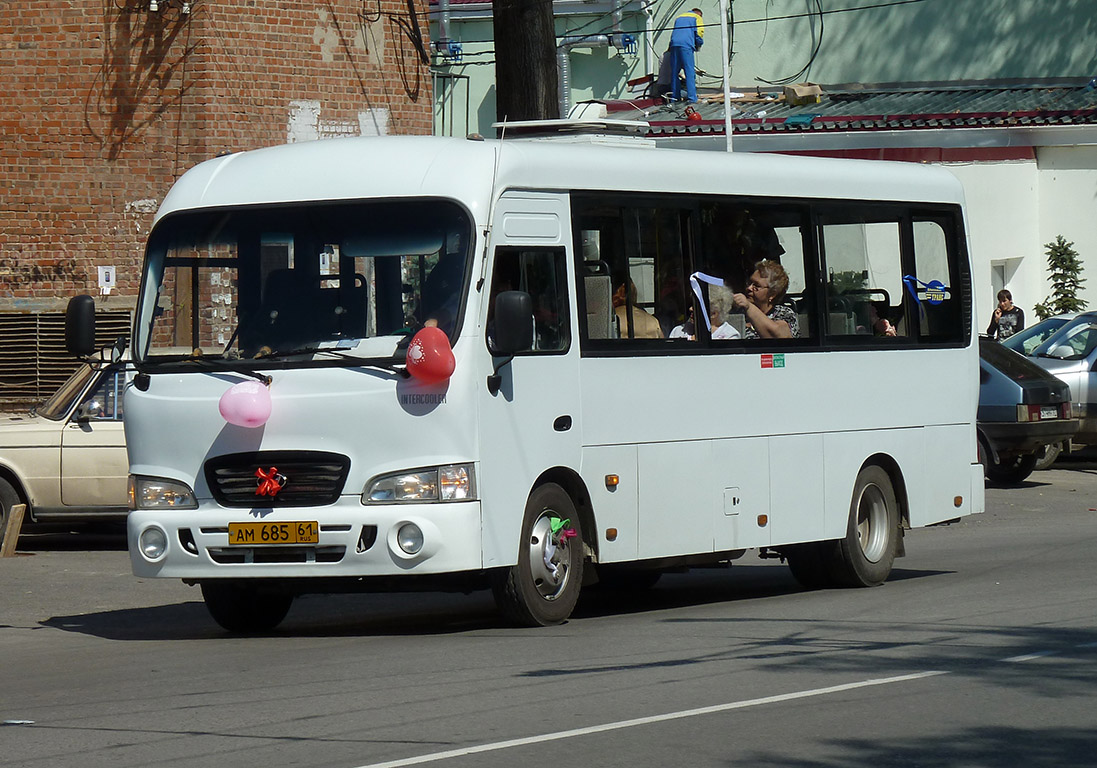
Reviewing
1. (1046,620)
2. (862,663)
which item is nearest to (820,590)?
(1046,620)

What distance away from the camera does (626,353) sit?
37.8ft

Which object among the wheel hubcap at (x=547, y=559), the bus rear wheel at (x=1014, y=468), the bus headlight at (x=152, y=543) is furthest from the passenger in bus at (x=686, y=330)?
the bus rear wheel at (x=1014, y=468)

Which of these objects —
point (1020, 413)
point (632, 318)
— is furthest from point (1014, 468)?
point (632, 318)

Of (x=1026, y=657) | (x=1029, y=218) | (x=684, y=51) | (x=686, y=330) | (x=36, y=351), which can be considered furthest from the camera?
(x=684, y=51)

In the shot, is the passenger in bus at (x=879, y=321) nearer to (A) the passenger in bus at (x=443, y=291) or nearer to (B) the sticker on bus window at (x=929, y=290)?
(B) the sticker on bus window at (x=929, y=290)

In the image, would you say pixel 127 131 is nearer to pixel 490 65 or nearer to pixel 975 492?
pixel 975 492

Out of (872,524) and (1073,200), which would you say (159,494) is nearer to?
(872,524)

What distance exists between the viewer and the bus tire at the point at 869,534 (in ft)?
43.7

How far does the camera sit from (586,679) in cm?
880

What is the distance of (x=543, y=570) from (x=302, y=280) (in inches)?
84.9

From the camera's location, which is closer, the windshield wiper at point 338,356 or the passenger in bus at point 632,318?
the windshield wiper at point 338,356

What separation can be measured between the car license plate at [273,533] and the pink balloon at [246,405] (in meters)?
0.56

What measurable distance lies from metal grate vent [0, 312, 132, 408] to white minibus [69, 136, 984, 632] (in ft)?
42.3

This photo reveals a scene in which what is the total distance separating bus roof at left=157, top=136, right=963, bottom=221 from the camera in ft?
35.0
